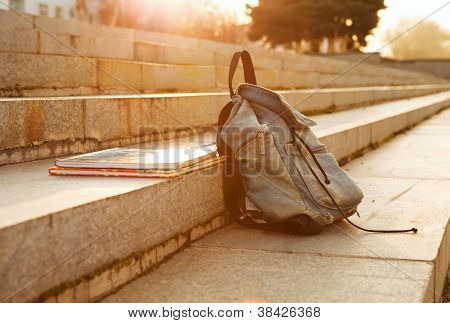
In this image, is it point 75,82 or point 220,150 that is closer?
point 220,150

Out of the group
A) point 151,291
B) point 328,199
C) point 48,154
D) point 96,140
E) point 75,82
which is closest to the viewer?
point 151,291

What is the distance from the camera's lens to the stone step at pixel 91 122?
2916 millimetres

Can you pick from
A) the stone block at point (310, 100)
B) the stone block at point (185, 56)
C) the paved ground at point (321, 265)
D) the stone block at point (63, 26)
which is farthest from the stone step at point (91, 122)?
the stone block at point (63, 26)

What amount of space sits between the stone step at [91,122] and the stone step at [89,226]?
0.51ft

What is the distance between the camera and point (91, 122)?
3.33 metres

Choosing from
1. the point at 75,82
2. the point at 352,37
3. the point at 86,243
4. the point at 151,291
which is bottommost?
the point at 151,291

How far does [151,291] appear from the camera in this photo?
6.65 ft

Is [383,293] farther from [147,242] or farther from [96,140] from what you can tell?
A: [96,140]

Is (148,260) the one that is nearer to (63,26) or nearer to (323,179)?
(323,179)

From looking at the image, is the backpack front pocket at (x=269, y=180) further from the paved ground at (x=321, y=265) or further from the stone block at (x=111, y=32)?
the stone block at (x=111, y=32)

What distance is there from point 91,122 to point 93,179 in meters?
0.98

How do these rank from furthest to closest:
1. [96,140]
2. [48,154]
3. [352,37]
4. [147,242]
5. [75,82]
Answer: [352,37] → [75,82] → [96,140] → [48,154] → [147,242]

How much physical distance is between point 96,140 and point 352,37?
112ft
